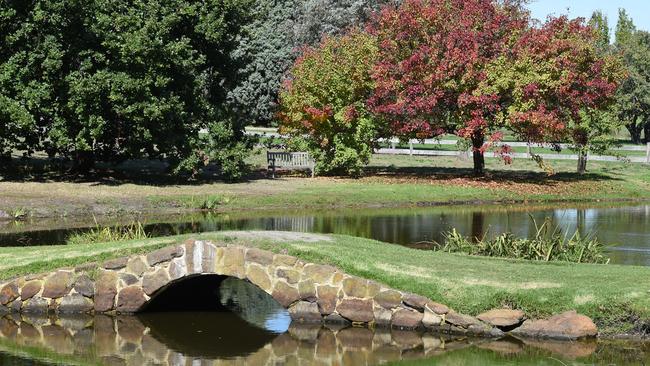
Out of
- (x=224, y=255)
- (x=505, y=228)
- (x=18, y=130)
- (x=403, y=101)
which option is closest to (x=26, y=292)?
(x=224, y=255)

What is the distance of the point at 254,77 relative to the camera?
194ft

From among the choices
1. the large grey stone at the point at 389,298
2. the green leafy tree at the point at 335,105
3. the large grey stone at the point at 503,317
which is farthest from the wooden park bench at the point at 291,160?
the large grey stone at the point at 503,317

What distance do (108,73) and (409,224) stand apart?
12.6 metres

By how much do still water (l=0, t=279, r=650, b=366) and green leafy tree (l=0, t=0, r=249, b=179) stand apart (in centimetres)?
1923

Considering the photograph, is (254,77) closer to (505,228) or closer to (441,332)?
(505,228)

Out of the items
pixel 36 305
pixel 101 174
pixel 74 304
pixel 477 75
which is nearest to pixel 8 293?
pixel 36 305

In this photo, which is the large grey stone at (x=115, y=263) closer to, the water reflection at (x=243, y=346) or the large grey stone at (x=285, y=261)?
the water reflection at (x=243, y=346)

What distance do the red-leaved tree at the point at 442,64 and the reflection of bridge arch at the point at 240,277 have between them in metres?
25.6

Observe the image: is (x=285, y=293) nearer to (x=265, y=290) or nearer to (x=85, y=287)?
(x=265, y=290)

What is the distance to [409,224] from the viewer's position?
31.1 metres

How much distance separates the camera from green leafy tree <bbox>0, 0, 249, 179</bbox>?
35906 mm

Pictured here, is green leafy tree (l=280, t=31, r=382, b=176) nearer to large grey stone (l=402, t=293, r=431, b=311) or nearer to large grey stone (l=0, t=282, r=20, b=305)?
large grey stone (l=0, t=282, r=20, b=305)

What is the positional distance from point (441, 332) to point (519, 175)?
31396mm

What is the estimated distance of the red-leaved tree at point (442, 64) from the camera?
138ft
